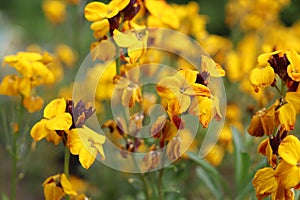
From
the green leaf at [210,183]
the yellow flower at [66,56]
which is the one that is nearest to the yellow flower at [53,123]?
the green leaf at [210,183]

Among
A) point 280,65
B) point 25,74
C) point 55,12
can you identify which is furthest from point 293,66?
point 55,12

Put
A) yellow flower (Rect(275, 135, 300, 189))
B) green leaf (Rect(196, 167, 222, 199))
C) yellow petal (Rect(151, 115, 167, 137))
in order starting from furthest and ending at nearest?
green leaf (Rect(196, 167, 222, 199)) → yellow petal (Rect(151, 115, 167, 137)) → yellow flower (Rect(275, 135, 300, 189))

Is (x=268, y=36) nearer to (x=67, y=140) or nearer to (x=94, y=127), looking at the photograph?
(x=94, y=127)

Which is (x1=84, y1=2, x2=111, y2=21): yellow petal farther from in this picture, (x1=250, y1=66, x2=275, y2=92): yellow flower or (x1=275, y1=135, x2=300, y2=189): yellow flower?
(x1=275, y1=135, x2=300, y2=189): yellow flower

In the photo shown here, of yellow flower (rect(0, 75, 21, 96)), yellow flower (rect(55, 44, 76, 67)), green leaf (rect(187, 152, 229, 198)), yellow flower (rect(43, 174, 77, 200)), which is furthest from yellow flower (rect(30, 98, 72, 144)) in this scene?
yellow flower (rect(55, 44, 76, 67))

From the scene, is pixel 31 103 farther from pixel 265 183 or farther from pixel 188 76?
pixel 265 183

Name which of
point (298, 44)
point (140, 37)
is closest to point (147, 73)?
point (140, 37)
